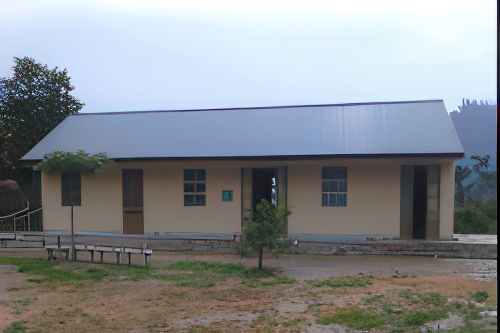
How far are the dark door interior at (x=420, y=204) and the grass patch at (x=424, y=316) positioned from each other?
6.44m

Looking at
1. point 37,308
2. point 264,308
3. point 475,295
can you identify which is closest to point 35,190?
point 37,308

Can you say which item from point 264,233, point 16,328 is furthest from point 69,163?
point 16,328

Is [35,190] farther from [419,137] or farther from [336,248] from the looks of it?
[419,137]

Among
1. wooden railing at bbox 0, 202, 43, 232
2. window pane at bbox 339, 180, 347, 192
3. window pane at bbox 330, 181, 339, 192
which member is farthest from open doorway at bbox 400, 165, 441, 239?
wooden railing at bbox 0, 202, 43, 232

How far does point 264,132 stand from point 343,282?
6832mm

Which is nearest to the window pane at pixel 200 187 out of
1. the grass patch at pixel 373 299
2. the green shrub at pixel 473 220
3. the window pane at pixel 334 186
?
the window pane at pixel 334 186

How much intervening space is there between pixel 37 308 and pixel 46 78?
1475 centimetres

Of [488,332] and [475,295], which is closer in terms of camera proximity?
[488,332]

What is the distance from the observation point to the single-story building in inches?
492

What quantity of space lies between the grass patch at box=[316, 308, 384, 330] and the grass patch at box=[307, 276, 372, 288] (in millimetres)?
1807

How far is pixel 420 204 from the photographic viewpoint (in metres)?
12.6

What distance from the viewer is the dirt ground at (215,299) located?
244 inches

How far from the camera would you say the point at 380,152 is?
12.0m

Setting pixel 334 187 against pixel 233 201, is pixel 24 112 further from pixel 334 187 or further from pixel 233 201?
pixel 334 187
